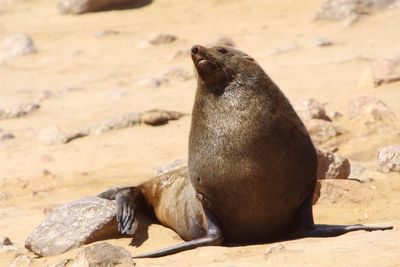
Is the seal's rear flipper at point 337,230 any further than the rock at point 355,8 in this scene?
No

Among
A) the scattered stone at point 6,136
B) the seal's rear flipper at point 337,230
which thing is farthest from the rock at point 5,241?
the scattered stone at point 6,136

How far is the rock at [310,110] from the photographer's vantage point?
29.7ft

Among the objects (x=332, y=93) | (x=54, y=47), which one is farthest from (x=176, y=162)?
(x=54, y=47)

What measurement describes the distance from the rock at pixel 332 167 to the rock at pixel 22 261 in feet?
6.98

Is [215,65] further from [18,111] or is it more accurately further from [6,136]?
[18,111]

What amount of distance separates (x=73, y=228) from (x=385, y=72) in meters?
5.29

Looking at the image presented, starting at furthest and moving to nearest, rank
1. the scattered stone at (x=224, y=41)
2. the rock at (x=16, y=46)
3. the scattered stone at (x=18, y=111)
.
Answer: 1. the rock at (x=16, y=46)
2. the scattered stone at (x=224, y=41)
3. the scattered stone at (x=18, y=111)

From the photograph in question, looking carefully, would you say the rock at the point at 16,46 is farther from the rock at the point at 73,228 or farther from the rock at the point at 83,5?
the rock at the point at 73,228

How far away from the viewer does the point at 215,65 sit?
17.1 feet

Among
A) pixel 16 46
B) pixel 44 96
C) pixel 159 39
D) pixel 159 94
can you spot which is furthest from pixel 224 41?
pixel 16 46

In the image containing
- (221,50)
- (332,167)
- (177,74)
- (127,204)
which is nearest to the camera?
(221,50)

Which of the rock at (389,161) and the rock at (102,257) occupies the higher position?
the rock at (102,257)

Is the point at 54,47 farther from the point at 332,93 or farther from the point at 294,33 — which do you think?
the point at 332,93

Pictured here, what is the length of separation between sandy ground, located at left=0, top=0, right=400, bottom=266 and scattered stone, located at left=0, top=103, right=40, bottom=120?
10cm
